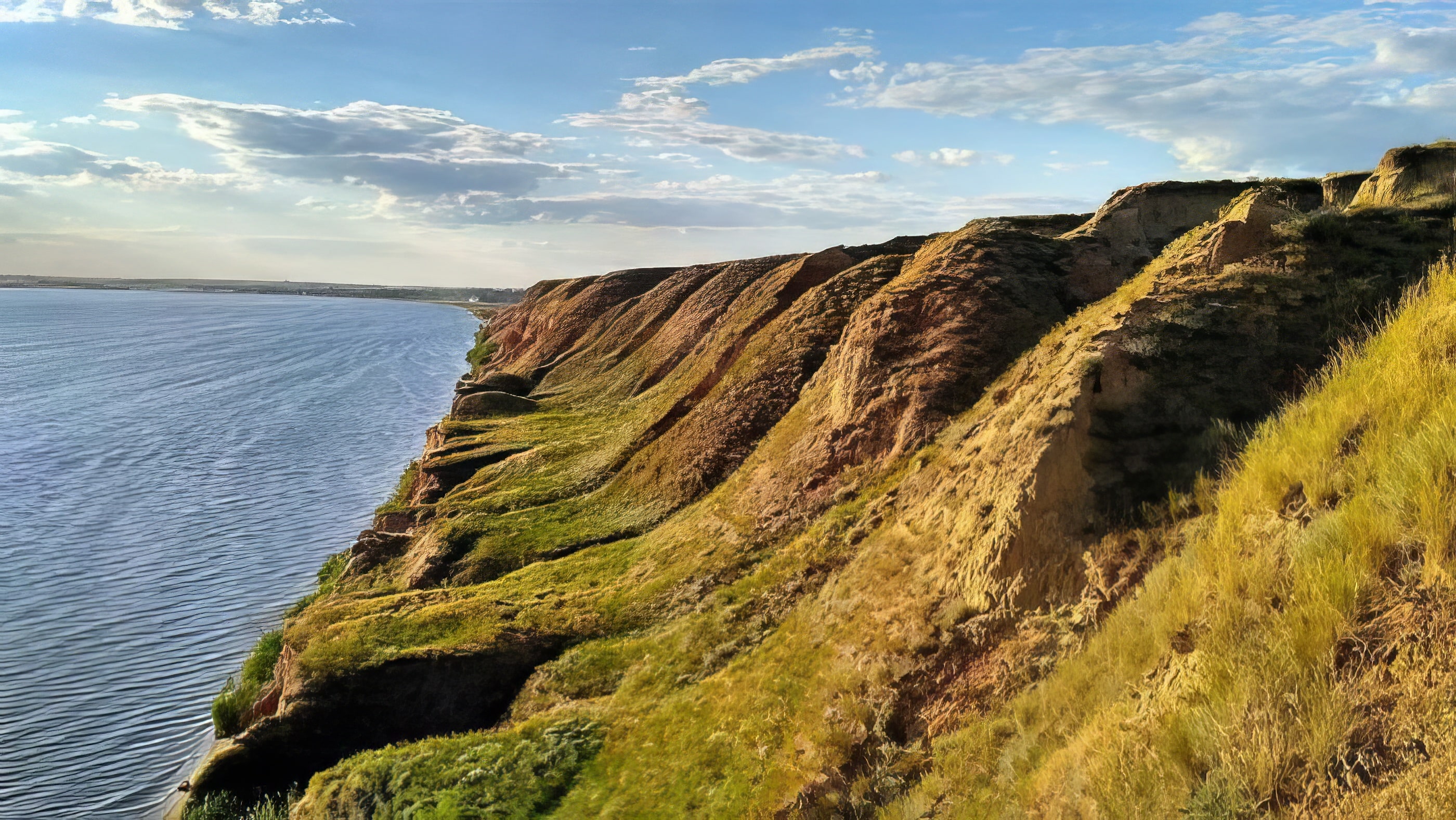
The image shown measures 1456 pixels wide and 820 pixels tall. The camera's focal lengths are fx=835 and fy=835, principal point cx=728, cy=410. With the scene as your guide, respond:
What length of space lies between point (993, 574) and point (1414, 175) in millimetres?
13602

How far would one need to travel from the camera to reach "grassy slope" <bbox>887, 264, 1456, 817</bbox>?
545 cm

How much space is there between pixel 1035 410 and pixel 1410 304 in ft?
14.5

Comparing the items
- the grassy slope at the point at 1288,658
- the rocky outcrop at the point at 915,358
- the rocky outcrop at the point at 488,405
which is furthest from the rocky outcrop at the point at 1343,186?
the rocky outcrop at the point at 488,405

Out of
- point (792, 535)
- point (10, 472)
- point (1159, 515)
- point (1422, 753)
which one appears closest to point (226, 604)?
point (792, 535)

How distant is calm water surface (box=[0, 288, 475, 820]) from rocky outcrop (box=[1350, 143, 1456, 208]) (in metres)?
27.8

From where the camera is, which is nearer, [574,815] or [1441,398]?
[1441,398]

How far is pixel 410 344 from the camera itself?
117750 millimetres

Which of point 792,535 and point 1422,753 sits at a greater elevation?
point 1422,753

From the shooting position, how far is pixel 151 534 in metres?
32.8

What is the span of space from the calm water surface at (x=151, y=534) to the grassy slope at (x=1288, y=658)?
18.6m

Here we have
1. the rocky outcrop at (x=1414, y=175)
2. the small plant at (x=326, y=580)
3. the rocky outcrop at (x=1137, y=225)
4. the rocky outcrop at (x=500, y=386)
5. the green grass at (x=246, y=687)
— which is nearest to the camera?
the rocky outcrop at (x=1414, y=175)

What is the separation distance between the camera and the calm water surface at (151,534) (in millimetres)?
19484

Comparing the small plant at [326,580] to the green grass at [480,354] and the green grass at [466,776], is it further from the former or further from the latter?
the green grass at [480,354]

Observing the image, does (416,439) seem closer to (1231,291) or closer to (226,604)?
(226,604)
